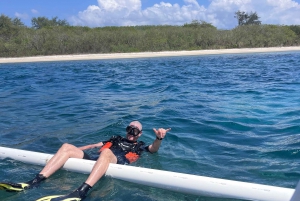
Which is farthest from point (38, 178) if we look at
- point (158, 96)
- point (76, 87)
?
point (76, 87)

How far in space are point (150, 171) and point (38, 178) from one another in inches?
55.9

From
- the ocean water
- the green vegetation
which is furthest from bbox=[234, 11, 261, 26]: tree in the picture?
the ocean water

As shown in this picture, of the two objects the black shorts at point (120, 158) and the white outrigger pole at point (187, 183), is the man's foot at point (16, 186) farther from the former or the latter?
the black shorts at point (120, 158)

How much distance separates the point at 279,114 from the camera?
846 cm

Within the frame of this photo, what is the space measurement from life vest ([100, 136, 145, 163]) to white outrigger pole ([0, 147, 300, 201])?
0.79m

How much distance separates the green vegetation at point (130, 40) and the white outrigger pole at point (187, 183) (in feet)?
130

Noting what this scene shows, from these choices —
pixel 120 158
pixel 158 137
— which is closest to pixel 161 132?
pixel 158 137

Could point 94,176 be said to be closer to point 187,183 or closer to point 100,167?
point 100,167

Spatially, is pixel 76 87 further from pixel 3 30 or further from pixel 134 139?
pixel 3 30

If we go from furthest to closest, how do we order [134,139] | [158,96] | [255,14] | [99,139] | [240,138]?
[255,14], [158,96], [99,139], [240,138], [134,139]

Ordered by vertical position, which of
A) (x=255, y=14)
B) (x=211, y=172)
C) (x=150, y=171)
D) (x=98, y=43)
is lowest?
(x=211, y=172)

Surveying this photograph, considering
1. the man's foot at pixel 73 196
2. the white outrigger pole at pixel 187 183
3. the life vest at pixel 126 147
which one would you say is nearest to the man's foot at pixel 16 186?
the man's foot at pixel 73 196

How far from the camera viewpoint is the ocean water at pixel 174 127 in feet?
15.6

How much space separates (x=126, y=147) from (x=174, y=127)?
2.46 metres
